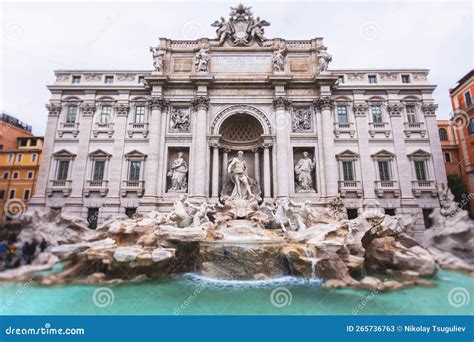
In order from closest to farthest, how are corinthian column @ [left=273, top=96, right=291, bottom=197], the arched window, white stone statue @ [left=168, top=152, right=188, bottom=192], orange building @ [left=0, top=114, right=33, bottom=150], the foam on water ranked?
the foam on water, orange building @ [left=0, top=114, right=33, bottom=150], corinthian column @ [left=273, top=96, right=291, bottom=197], white stone statue @ [left=168, top=152, right=188, bottom=192], the arched window

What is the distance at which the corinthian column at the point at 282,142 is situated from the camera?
16438mm

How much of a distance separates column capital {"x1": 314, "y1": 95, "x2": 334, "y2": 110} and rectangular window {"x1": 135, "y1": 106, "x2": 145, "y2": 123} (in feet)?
40.0

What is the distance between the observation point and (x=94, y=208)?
654 inches

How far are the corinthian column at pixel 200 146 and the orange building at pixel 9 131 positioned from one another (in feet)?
32.8

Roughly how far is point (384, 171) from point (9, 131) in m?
22.6

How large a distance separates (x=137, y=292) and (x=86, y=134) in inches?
523

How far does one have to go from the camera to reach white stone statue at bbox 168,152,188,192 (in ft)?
55.6

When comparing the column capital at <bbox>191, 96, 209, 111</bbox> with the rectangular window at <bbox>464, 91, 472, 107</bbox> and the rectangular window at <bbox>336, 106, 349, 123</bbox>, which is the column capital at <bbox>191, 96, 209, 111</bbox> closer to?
the rectangular window at <bbox>336, 106, 349, 123</bbox>

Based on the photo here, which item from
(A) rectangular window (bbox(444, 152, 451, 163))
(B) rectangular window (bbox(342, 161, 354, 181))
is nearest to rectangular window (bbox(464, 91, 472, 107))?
(A) rectangular window (bbox(444, 152, 451, 163))

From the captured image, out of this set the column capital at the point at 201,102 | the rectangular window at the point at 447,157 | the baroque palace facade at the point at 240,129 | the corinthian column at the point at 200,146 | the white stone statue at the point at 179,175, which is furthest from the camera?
the rectangular window at the point at 447,157

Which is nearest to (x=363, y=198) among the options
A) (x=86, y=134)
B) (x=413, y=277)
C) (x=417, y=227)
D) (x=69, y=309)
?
(x=417, y=227)

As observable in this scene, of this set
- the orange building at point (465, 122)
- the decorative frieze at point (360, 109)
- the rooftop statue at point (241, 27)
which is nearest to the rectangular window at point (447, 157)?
the orange building at point (465, 122)

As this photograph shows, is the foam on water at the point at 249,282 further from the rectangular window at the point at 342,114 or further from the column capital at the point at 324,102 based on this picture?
the rectangular window at the point at 342,114

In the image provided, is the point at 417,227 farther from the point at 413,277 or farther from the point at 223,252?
the point at 223,252
